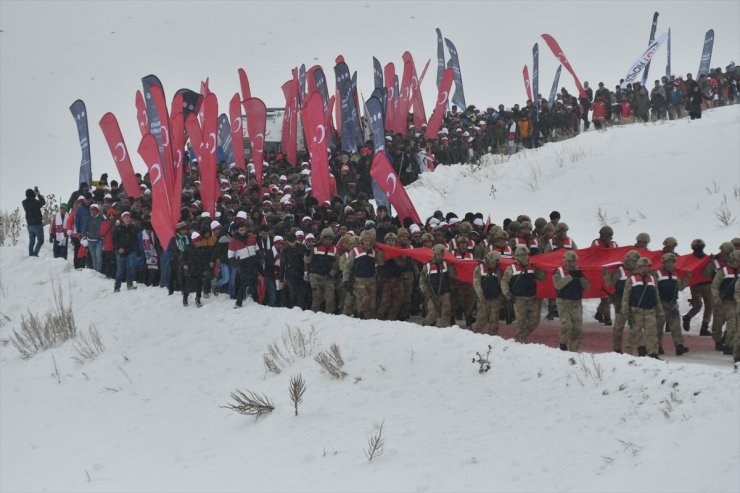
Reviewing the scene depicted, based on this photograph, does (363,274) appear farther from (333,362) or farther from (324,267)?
(333,362)

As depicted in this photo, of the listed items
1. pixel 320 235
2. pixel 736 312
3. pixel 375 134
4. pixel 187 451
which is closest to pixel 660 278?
pixel 736 312

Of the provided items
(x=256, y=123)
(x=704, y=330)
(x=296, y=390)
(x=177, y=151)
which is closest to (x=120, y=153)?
(x=177, y=151)

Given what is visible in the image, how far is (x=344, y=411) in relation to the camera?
41.1 feet

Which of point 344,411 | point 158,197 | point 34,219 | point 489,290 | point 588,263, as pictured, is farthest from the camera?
point 34,219

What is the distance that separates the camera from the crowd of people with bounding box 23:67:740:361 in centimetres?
1316

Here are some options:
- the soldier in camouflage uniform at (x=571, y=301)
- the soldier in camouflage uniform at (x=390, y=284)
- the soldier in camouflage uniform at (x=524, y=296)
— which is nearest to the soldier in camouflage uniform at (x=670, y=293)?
the soldier in camouflage uniform at (x=571, y=301)

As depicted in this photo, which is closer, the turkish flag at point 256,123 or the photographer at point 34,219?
the photographer at point 34,219

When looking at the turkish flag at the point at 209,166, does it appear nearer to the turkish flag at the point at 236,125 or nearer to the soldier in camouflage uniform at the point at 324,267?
the soldier in camouflage uniform at the point at 324,267

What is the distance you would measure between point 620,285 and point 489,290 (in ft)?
6.05

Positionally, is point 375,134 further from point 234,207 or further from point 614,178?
point 614,178

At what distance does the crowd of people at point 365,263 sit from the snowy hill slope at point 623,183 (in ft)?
16.9

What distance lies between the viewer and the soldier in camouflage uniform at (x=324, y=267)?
52.3ft

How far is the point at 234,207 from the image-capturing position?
19.8 m

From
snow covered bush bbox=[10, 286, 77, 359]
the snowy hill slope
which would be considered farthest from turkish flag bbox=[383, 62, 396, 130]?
snow covered bush bbox=[10, 286, 77, 359]
